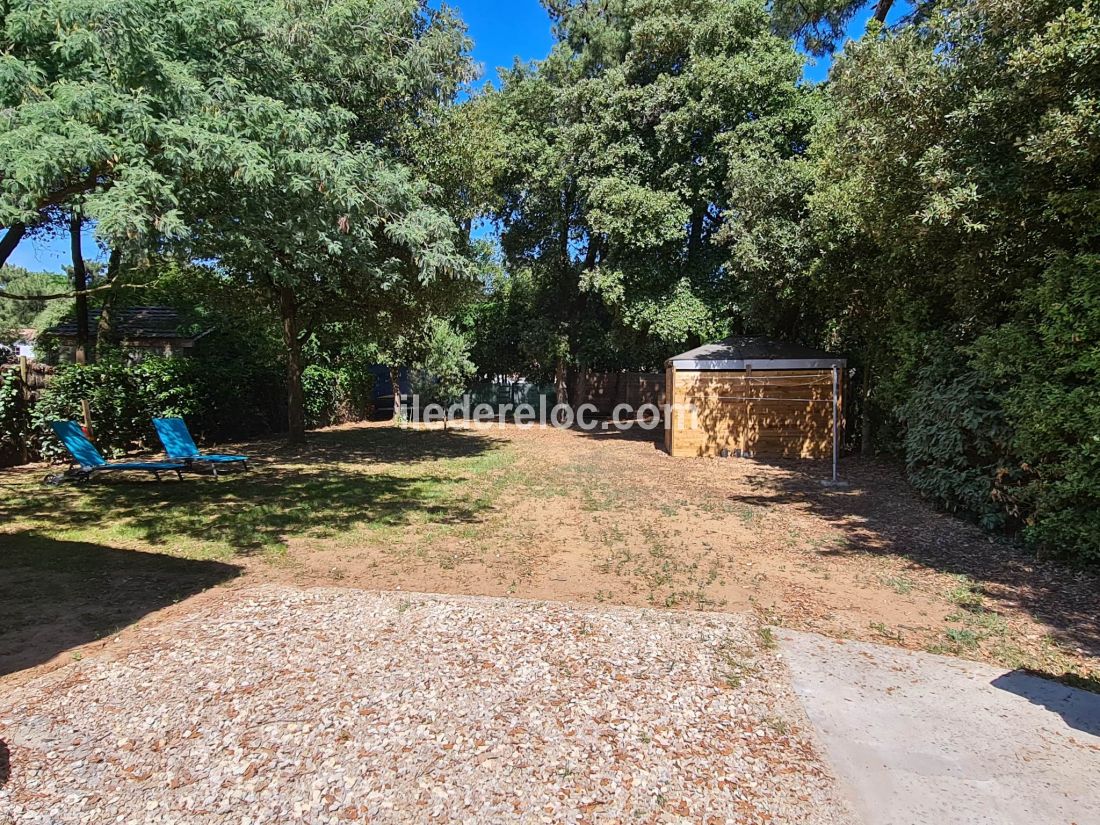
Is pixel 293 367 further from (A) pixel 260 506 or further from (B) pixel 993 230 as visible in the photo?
(B) pixel 993 230

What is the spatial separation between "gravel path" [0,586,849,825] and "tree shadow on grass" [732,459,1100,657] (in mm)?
2428

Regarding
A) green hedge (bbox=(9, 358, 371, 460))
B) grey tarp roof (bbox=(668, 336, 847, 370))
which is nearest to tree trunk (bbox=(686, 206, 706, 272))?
grey tarp roof (bbox=(668, 336, 847, 370))

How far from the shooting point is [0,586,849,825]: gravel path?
221 cm

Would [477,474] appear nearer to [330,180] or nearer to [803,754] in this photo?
[330,180]

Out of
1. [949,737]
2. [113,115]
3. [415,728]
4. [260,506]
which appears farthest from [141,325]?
[949,737]

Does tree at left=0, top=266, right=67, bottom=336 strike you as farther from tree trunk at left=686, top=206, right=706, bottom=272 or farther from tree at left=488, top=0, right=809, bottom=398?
tree trunk at left=686, top=206, right=706, bottom=272

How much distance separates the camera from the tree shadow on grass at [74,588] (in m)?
3.50

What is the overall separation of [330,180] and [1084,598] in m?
7.39

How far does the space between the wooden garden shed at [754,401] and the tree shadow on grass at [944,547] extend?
2.18 m

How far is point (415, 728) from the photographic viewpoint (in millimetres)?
2654

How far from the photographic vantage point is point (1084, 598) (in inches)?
176

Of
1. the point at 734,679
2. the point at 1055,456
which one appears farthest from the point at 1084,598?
the point at 734,679

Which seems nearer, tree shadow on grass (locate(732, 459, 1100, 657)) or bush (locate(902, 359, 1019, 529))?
tree shadow on grass (locate(732, 459, 1100, 657))

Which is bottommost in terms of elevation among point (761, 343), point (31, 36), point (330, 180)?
point (761, 343)
